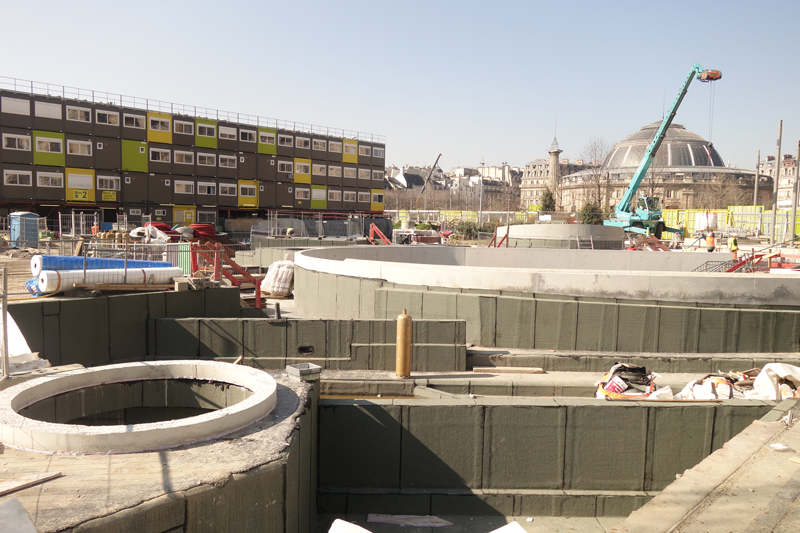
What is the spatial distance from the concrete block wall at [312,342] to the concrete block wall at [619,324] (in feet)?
4.57

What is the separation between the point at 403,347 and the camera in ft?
32.9

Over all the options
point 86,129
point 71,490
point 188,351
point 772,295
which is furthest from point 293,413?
point 86,129

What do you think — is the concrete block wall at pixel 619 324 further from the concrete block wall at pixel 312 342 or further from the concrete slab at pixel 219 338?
the concrete slab at pixel 219 338

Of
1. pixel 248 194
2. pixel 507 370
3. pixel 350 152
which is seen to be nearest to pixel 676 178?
pixel 350 152

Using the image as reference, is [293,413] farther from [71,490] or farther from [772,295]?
[772,295]

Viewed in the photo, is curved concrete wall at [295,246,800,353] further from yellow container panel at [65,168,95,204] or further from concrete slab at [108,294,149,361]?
yellow container panel at [65,168,95,204]

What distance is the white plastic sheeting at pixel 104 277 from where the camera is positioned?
32.8 ft

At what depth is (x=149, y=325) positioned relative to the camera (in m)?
10.9

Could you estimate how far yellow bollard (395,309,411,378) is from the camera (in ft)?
32.5

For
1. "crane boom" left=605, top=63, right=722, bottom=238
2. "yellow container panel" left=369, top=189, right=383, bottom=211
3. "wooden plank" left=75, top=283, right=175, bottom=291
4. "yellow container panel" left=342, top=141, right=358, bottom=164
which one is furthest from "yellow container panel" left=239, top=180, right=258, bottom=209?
"wooden plank" left=75, top=283, right=175, bottom=291

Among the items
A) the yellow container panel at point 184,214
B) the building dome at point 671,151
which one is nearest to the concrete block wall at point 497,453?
the yellow container panel at point 184,214

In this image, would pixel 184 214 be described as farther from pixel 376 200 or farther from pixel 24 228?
pixel 376 200

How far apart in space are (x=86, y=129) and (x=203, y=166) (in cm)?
970

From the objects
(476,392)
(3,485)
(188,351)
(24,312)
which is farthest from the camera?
(188,351)
